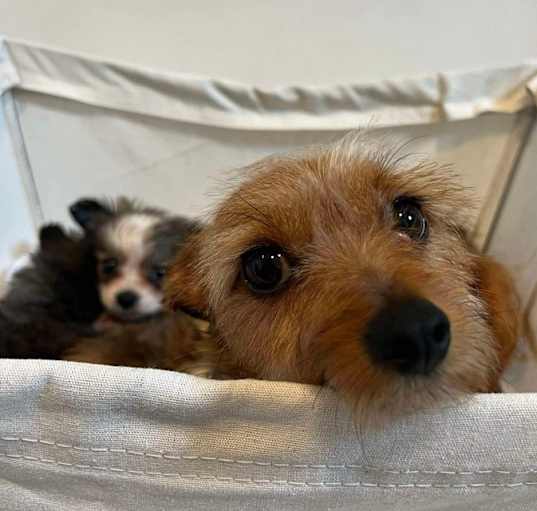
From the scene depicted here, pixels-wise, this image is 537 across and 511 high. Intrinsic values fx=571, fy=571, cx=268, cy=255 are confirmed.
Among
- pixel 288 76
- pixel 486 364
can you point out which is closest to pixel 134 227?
pixel 288 76

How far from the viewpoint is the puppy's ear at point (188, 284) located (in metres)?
1.65

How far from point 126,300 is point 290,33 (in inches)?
55.6

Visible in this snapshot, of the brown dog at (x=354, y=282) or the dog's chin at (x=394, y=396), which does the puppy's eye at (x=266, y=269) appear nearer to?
the brown dog at (x=354, y=282)

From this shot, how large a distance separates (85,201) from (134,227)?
256mm

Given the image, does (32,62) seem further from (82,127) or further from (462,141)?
(462,141)

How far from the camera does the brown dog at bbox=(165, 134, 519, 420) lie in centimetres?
104

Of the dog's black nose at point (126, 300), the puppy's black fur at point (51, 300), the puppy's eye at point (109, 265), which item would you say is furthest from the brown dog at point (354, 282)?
the puppy's eye at point (109, 265)

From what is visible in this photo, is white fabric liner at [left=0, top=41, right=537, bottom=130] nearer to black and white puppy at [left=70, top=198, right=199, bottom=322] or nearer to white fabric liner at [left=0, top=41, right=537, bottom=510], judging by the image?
black and white puppy at [left=70, top=198, right=199, bottom=322]

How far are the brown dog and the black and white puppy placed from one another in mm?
→ 971

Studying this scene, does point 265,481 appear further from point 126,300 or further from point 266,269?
point 126,300

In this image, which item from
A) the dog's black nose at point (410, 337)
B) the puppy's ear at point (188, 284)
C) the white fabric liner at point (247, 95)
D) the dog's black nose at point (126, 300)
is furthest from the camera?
the dog's black nose at point (126, 300)

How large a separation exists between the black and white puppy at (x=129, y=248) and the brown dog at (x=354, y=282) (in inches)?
38.2

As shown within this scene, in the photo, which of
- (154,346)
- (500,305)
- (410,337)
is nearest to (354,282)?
(410,337)

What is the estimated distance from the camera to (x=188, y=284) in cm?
168
